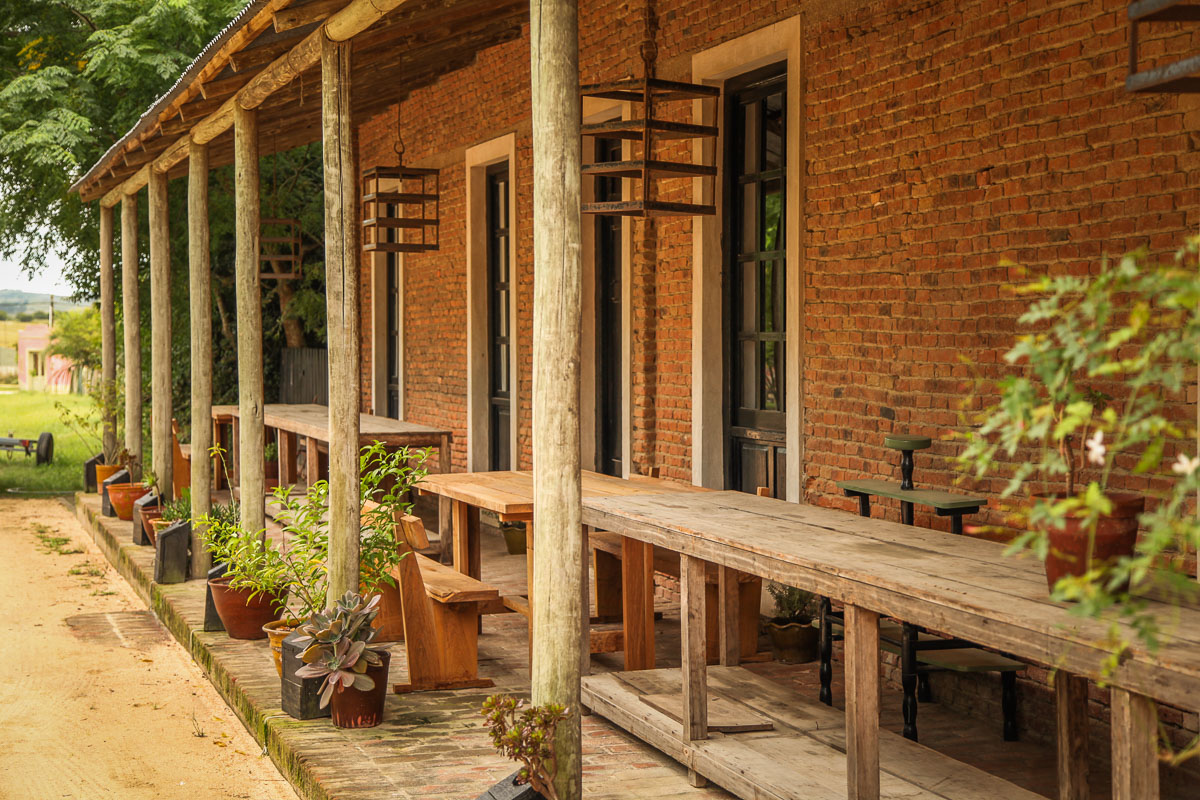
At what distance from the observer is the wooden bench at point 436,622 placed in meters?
5.56

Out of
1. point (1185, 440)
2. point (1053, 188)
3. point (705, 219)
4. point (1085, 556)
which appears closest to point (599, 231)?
point (705, 219)

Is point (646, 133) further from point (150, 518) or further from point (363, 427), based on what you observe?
point (150, 518)

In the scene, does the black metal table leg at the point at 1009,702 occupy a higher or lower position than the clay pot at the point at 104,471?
lower

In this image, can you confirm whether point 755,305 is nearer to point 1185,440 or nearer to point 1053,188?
point 1053,188

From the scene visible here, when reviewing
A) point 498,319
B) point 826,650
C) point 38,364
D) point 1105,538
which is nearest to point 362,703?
point 826,650

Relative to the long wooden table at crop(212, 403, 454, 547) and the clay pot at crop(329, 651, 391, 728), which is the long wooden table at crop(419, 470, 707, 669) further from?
the long wooden table at crop(212, 403, 454, 547)

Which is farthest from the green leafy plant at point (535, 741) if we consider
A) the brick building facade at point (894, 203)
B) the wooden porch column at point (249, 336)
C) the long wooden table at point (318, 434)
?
the long wooden table at point (318, 434)

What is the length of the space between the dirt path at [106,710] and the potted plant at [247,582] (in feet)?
1.25

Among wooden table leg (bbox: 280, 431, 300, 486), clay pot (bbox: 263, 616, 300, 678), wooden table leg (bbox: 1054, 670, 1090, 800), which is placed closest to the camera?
wooden table leg (bbox: 1054, 670, 1090, 800)

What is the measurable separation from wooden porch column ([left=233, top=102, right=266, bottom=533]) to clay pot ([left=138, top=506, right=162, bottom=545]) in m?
3.15

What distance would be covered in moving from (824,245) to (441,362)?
580 cm

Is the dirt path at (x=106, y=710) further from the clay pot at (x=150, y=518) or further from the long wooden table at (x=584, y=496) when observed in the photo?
the long wooden table at (x=584, y=496)

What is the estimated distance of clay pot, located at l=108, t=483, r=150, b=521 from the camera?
11.4 meters

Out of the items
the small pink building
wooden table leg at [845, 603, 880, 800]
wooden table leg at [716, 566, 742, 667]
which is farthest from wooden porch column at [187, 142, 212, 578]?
the small pink building
